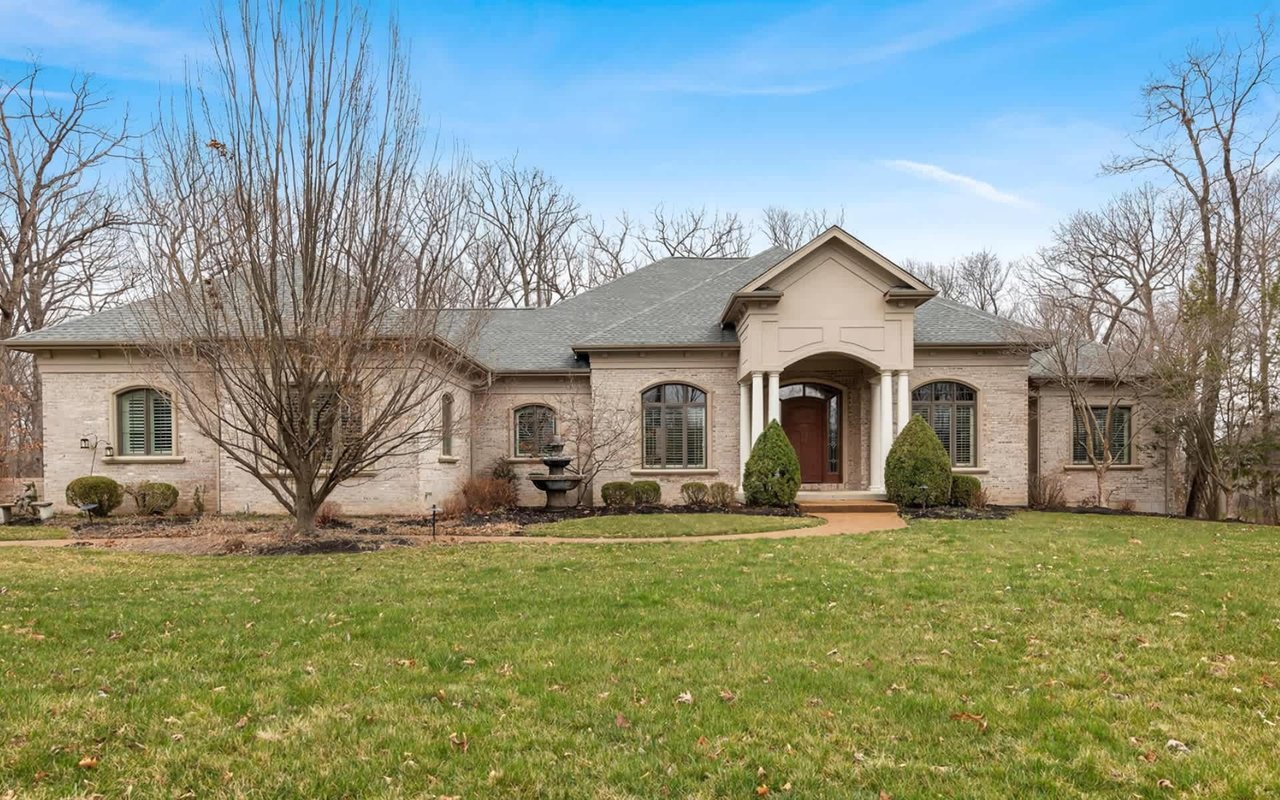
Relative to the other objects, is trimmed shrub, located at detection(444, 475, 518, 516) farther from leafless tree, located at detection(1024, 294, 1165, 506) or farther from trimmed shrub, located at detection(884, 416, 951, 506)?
leafless tree, located at detection(1024, 294, 1165, 506)

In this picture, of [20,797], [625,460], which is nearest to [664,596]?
[20,797]

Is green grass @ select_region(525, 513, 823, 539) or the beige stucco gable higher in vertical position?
the beige stucco gable

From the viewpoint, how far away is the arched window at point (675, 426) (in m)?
19.6

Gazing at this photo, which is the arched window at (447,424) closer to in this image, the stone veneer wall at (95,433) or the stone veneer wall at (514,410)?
the stone veneer wall at (514,410)

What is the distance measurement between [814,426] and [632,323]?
568 cm

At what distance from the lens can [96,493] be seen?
55.0 feet

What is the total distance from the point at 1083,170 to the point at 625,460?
17136 millimetres

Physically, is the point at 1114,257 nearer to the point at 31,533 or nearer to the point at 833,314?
the point at 833,314

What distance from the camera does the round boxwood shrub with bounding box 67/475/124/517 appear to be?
54.7 feet

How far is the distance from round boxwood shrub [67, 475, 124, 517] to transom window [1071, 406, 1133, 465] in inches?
929

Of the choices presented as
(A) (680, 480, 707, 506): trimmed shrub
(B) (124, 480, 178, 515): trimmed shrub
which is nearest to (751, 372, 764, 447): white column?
(A) (680, 480, 707, 506): trimmed shrub

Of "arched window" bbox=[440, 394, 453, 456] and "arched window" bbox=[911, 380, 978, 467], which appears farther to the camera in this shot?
"arched window" bbox=[911, 380, 978, 467]

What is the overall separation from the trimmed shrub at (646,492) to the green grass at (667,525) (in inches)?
110

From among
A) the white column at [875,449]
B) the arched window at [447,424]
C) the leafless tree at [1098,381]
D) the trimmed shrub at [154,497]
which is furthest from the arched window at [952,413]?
the trimmed shrub at [154,497]
